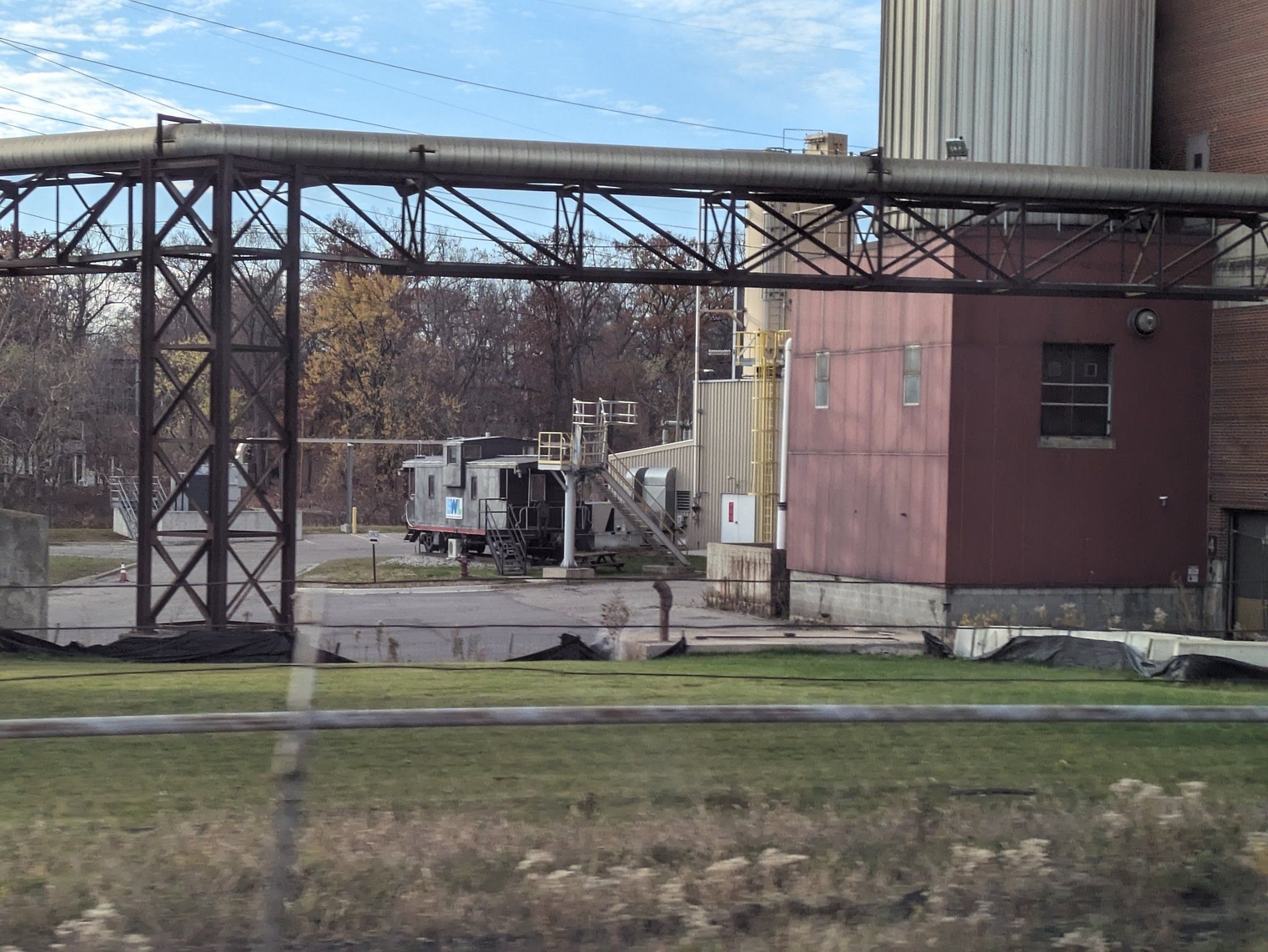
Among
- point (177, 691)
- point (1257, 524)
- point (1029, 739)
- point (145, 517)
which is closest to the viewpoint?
point (1029, 739)

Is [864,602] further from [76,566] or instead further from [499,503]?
[76,566]

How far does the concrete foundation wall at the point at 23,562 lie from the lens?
68.0 ft

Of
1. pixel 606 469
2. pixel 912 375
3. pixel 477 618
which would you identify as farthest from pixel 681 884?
pixel 606 469

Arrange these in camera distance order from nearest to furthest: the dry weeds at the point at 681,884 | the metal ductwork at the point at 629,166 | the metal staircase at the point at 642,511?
the dry weeds at the point at 681,884
the metal ductwork at the point at 629,166
the metal staircase at the point at 642,511

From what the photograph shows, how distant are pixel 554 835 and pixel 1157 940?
8.76ft

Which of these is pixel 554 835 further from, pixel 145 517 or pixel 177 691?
pixel 145 517

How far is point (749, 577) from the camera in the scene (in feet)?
108

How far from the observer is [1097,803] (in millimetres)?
7277

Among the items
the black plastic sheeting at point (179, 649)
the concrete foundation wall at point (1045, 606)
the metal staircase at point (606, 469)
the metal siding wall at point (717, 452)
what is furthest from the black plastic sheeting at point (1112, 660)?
the metal siding wall at point (717, 452)

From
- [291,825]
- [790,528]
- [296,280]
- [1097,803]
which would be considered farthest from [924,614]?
[291,825]

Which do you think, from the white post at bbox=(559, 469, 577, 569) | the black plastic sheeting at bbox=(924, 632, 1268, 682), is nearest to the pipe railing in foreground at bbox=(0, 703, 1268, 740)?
the black plastic sheeting at bbox=(924, 632, 1268, 682)

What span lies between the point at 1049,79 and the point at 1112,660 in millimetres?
14891

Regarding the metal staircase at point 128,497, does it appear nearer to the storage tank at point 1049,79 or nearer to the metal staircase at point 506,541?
the metal staircase at point 506,541

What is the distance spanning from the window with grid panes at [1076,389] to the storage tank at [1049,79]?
13.8 ft
